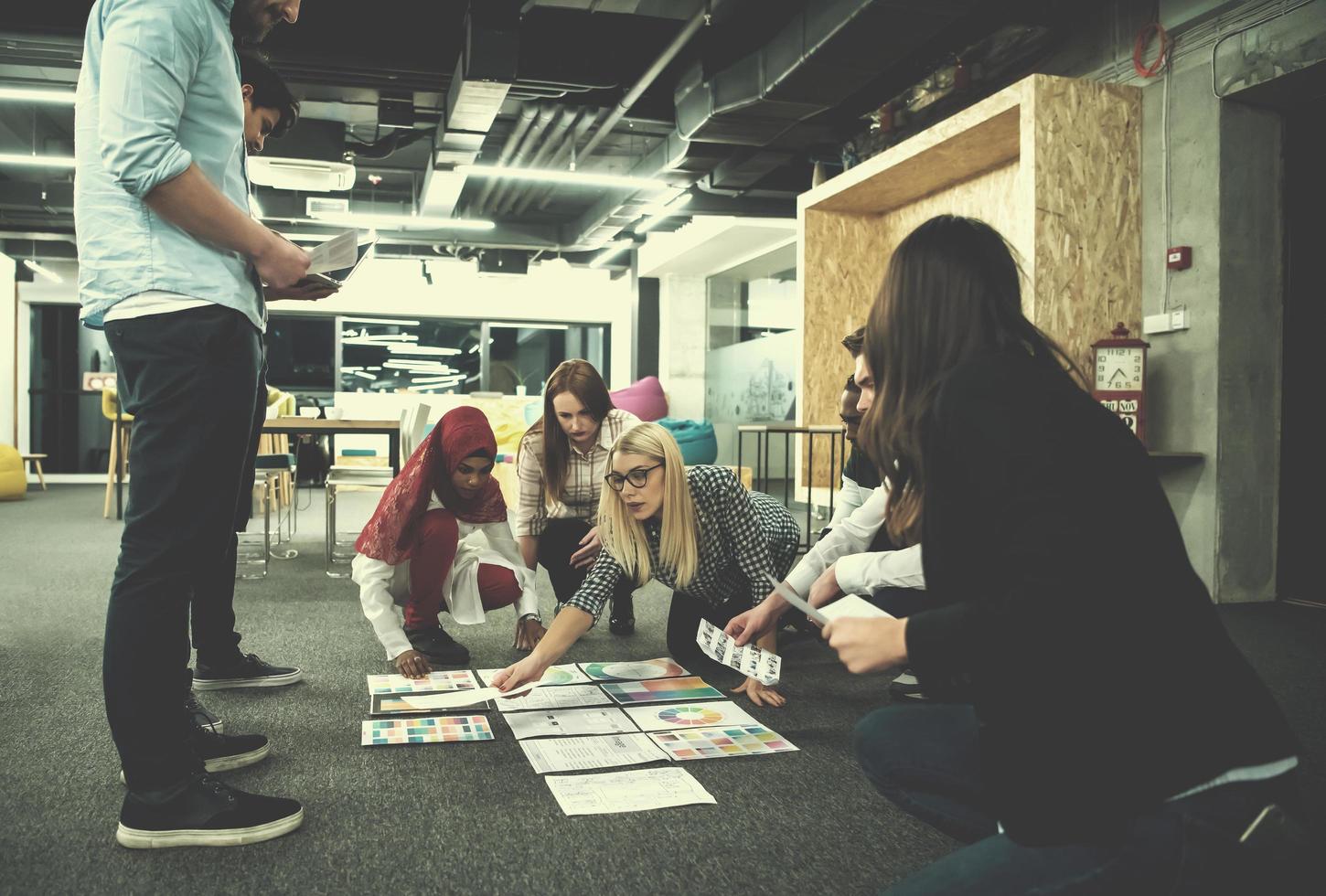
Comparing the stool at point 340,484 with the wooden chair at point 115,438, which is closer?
the stool at point 340,484

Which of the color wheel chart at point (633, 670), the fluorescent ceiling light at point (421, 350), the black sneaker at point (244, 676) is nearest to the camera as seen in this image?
the black sneaker at point (244, 676)

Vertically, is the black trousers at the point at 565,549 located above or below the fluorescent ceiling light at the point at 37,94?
below

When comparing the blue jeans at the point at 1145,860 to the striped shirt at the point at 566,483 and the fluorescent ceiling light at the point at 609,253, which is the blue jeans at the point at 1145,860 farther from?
the fluorescent ceiling light at the point at 609,253

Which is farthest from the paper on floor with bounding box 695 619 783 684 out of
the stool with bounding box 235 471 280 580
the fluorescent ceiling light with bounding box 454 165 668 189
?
the fluorescent ceiling light with bounding box 454 165 668 189

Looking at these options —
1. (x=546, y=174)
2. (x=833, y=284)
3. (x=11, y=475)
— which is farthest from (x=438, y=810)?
(x=11, y=475)

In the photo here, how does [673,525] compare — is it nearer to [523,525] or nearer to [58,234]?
[523,525]

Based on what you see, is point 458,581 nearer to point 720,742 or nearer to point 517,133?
point 720,742

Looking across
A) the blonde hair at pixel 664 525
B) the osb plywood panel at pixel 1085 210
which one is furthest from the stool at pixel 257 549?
the osb plywood panel at pixel 1085 210

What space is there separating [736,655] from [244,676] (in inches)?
48.3

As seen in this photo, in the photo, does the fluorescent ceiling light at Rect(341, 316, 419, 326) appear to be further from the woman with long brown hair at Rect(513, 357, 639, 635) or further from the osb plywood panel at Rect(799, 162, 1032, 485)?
the woman with long brown hair at Rect(513, 357, 639, 635)

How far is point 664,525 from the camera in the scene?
7.73 ft

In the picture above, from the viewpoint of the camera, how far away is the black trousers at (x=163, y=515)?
4.33 feet

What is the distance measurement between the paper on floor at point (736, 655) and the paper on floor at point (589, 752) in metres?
0.22

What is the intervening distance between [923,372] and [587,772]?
1.08m
